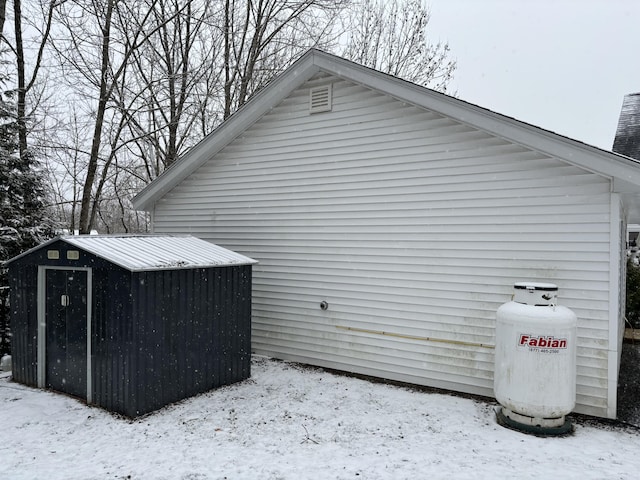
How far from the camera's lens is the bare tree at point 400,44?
14859 mm

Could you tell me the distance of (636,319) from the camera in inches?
400

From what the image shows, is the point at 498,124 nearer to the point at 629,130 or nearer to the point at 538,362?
the point at 538,362

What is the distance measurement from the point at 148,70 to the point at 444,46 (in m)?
9.78

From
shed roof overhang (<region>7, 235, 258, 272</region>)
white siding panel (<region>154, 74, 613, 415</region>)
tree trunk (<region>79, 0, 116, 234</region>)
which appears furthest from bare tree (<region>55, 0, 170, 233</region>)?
shed roof overhang (<region>7, 235, 258, 272</region>)

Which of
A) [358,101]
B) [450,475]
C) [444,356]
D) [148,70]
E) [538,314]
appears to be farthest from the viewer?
[148,70]

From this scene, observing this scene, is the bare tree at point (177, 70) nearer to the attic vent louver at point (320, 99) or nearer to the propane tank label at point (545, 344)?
the attic vent louver at point (320, 99)

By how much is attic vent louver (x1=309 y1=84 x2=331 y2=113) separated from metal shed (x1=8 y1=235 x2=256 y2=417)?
8.55ft

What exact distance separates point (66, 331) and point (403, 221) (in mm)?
4543

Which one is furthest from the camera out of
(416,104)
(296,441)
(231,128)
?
(231,128)

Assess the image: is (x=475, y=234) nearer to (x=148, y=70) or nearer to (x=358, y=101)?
(x=358, y=101)

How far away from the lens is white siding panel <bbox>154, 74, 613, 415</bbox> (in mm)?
5027

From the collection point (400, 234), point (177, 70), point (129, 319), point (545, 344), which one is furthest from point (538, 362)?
point (177, 70)

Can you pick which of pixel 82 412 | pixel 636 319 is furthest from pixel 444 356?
pixel 636 319

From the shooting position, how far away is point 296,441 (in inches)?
169
